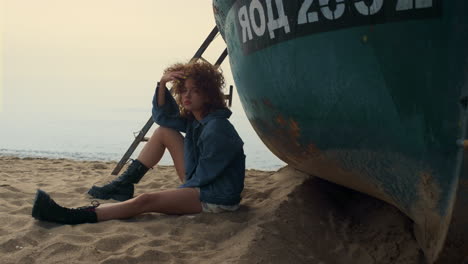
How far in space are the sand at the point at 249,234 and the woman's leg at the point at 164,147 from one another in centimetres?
43

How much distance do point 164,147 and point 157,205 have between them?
1.85 ft

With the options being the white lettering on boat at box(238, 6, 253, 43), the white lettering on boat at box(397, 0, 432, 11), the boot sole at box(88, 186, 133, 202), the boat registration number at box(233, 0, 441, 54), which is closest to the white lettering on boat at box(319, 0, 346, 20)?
the boat registration number at box(233, 0, 441, 54)

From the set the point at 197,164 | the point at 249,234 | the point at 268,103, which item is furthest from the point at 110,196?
the point at 268,103

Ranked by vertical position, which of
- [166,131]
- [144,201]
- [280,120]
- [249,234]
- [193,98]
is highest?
[193,98]

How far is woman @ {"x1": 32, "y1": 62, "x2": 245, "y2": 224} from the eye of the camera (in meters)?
2.50

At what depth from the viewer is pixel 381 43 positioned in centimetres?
160

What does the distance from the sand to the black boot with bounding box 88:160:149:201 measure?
13 cm

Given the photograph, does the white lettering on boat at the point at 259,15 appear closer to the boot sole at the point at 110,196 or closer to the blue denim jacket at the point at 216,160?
the blue denim jacket at the point at 216,160

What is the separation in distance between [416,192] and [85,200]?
6.99 feet

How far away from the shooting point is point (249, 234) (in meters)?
2.26

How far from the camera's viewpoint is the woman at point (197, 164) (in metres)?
2.50

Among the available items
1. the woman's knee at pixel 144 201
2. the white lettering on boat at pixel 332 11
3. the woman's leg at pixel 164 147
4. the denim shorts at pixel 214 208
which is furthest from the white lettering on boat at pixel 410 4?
the woman's leg at pixel 164 147

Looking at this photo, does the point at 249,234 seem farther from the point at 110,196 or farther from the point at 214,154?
the point at 110,196

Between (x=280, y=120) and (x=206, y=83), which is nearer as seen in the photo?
(x=280, y=120)
